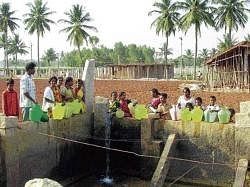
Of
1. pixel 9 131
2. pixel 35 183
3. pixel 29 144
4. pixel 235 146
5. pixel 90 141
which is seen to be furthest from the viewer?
pixel 90 141

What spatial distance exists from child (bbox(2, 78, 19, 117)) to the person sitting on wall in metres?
1.74

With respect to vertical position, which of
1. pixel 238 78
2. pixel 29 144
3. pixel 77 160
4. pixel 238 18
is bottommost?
pixel 77 160

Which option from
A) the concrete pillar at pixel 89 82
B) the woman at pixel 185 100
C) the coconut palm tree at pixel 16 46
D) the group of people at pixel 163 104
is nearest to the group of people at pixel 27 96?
the concrete pillar at pixel 89 82

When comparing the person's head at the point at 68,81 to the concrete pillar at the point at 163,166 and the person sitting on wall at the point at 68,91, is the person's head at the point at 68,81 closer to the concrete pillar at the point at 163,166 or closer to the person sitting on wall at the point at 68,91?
the person sitting on wall at the point at 68,91

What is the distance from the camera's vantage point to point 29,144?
9.00 metres

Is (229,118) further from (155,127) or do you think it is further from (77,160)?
(77,160)

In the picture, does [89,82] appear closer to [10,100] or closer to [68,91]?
[68,91]

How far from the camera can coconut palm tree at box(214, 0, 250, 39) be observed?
43.6 m

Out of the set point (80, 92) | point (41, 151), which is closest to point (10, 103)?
point (41, 151)

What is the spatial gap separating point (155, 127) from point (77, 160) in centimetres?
225

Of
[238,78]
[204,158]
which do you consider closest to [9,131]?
[204,158]

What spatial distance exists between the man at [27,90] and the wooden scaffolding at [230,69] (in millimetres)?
17294

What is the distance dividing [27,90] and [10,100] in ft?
1.41

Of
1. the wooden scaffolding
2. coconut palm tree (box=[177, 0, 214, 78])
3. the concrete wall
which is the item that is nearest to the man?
the concrete wall
